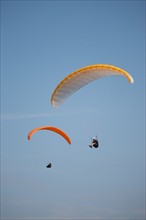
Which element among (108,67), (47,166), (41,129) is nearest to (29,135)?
(41,129)

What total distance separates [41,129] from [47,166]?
163 inches

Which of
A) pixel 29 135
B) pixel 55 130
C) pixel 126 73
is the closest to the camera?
pixel 126 73

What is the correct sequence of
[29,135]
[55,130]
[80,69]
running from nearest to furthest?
[80,69]
[29,135]
[55,130]

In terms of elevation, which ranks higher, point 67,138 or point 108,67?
point 108,67

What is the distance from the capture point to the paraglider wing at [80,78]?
125ft

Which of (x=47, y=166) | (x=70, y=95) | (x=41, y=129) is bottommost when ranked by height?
(x=47, y=166)

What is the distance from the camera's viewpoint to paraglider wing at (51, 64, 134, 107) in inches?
1502

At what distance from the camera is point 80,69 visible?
1577 inches

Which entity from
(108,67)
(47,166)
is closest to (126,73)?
(108,67)

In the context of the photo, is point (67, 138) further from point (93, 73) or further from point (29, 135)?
point (93, 73)

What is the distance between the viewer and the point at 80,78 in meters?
41.8

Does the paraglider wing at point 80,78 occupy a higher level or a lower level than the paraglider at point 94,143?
higher

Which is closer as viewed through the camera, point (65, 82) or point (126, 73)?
point (126, 73)

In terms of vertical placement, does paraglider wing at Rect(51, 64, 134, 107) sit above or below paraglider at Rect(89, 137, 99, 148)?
above
